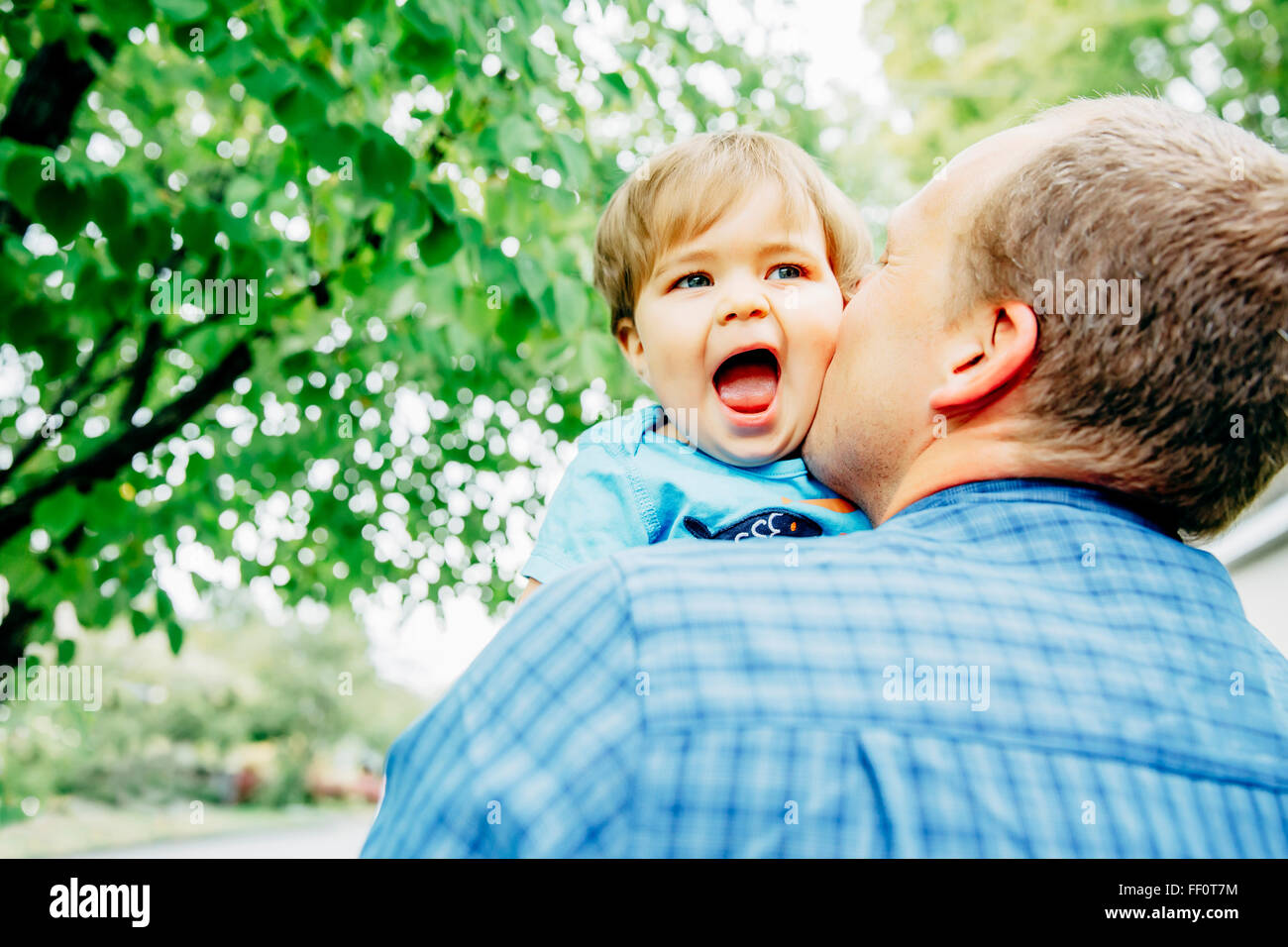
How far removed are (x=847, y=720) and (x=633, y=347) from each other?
1.38 m

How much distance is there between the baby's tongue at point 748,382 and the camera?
6.08 feet

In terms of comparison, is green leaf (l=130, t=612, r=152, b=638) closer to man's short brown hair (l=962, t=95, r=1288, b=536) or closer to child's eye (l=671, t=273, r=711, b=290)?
child's eye (l=671, t=273, r=711, b=290)

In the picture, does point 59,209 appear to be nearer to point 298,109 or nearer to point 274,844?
point 298,109

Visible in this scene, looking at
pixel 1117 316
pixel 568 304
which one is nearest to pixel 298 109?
pixel 568 304

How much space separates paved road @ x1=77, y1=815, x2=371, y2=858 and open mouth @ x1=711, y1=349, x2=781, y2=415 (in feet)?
56.3

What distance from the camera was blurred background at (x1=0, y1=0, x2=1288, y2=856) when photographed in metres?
2.60

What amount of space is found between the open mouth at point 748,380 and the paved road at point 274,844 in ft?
56.3

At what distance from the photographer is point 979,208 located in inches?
53.8

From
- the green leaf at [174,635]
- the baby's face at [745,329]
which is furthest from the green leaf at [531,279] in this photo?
the green leaf at [174,635]

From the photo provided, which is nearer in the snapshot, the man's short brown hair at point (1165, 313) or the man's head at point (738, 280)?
the man's short brown hair at point (1165, 313)

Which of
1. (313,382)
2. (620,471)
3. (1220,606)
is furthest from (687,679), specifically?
(313,382)

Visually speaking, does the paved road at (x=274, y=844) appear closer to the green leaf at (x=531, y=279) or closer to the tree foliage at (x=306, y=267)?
the tree foliage at (x=306, y=267)
